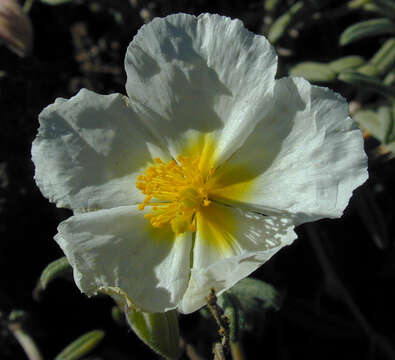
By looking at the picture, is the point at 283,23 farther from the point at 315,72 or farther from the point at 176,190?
the point at 176,190

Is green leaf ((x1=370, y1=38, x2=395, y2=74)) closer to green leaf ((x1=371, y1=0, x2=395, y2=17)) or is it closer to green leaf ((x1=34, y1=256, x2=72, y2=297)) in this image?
green leaf ((x1=371, y1=0, x2=395, y2=17))

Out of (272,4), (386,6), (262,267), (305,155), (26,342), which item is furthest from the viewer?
(272,4)

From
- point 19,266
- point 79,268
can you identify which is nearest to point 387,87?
point 79,268

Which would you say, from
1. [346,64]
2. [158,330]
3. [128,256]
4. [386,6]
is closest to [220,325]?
[158,330]

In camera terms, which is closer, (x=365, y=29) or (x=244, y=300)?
(x=244, y=300)

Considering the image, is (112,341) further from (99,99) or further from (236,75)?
(236,75)

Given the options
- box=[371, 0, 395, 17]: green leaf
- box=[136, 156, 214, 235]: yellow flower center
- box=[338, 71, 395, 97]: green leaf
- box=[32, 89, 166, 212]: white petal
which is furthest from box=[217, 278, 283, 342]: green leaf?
box=[371, 0, 395, 17]: green leaf
